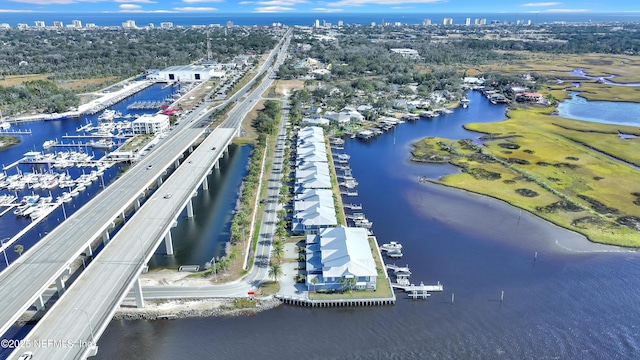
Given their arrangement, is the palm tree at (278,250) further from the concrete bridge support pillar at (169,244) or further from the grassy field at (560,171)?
the grassy field at (560,171)

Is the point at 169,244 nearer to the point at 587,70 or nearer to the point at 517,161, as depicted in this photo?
the point at 517,161

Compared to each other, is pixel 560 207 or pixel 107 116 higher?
pixel 107 116

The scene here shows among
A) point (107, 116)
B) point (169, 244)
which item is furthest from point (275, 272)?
point (107, 116)

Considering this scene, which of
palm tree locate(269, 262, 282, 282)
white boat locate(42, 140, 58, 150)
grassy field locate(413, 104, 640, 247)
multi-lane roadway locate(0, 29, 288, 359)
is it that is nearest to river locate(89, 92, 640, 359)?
palm tree locate(269, 262, 282, 282)

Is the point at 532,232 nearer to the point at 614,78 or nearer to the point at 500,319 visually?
the point at 500,319

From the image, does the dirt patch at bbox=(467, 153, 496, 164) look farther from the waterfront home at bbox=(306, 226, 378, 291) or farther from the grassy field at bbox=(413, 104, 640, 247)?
the waterfront home at bbox=(306, 226, 378, 291)

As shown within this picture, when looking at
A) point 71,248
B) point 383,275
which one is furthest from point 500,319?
point 71,248
